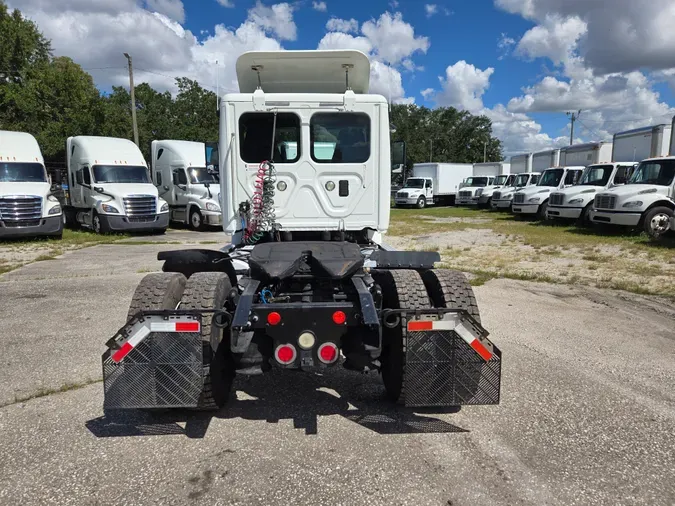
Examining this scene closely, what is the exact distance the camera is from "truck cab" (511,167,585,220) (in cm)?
1970

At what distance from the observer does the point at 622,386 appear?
162 inches

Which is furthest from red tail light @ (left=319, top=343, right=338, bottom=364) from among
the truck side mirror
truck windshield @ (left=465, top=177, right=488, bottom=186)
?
truck windshield @ (left=465, top=177, right=488, bottom=186)

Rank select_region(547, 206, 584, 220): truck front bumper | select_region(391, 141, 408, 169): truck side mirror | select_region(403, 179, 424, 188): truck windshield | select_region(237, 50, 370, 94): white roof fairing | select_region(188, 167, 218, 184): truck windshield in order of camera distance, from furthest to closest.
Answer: select_region(403, 179, 424, 188): truck windshield, select_region(188, 167, 218, 184): truck windshield, select_region(547, 206, 584, 220): truck front bumper, select_region(391, 141, 408, 169): truck side mirror, select_region(237, 50, 370, 94): white roof fairing

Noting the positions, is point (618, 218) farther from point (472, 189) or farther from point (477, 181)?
point (477, 181)

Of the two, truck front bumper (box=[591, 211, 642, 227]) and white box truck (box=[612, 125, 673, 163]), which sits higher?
white box truck (box=[612, 125, 673, 163])

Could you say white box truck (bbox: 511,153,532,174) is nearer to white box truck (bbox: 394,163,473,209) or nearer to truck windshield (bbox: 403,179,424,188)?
white box truck (bbox: 394,163,473,209)

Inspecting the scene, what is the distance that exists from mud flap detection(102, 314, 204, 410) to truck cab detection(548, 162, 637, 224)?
16206mm

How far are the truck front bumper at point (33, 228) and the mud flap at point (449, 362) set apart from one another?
13869 millimetres

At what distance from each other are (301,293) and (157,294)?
1.03 metres

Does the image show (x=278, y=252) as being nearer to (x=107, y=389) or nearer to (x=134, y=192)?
(x=107, y=389)

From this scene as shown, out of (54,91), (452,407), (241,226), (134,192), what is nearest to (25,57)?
(54,91)

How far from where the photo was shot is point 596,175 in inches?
692

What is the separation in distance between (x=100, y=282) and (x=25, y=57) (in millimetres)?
39533

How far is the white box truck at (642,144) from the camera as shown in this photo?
1554 centimetres
